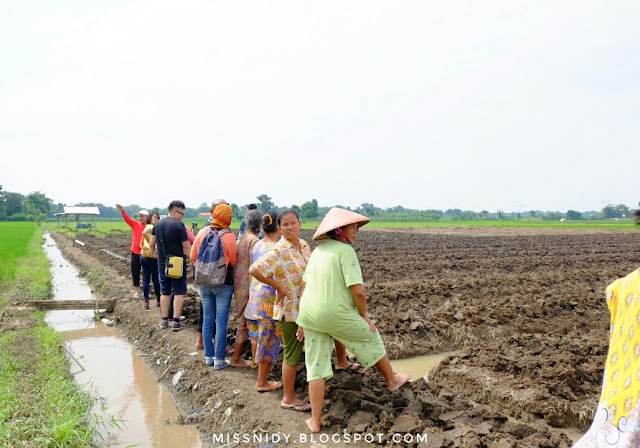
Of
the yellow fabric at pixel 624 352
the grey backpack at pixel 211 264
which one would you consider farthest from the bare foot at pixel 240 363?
the yellow fabric at pixel 624 352

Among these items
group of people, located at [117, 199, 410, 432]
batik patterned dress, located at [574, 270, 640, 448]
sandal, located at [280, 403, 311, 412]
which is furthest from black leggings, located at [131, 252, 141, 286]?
batik patterned dress, located at [574, 270, 640, 448]

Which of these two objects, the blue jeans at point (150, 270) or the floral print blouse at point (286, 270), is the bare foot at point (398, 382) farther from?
the blue jeans at point (150, 270)

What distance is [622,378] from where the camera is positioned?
6.44ft

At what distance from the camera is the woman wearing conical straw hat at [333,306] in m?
3.55

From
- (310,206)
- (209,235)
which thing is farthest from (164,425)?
(310,206)

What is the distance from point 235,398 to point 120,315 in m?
4.94

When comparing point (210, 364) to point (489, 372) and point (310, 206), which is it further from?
point (310, 206)

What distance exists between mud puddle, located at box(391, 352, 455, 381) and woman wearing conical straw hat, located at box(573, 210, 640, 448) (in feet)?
13.1

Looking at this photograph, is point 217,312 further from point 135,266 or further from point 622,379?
point 135,266

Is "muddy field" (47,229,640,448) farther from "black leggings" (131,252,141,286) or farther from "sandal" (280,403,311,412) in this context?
"black leggings" (131,252,141,286)

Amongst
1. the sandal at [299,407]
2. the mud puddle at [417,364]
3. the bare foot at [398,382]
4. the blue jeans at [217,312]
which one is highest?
the blue jeans at [217,312]

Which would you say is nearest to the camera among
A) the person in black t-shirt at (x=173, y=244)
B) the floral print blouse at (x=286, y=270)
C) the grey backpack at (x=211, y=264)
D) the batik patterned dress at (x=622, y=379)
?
the batik patterned dress at (x=622, y=379)

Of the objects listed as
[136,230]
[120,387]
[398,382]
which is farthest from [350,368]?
[136,230]

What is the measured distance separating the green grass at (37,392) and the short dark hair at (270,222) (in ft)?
7.10
